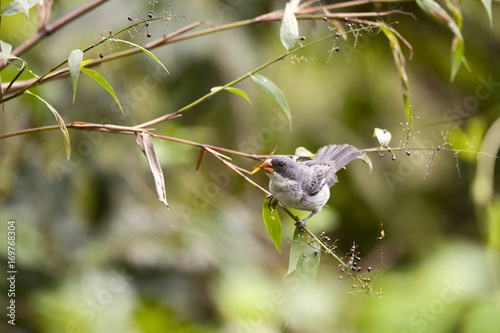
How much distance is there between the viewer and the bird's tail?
2.17 metres

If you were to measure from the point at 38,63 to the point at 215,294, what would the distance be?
1726mm

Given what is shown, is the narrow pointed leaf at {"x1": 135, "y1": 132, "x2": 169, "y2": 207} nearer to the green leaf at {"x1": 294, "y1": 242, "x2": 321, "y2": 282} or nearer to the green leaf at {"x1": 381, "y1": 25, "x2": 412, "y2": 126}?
the green leaf at {"x1": 294, "y1": 242, "x2": 321, "y2": 282}

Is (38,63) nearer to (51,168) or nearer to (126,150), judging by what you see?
(51,168)

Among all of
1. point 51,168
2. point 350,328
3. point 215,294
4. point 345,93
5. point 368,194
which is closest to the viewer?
point 51,168

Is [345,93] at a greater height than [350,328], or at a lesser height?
greater

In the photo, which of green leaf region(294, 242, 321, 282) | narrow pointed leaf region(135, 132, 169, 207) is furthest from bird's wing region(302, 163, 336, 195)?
narrow pointed leaf region(135, 132, 169, 207)

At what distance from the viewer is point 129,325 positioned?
Result: 10.0 ft

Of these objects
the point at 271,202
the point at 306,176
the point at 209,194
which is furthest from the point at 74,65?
the point at 209,194

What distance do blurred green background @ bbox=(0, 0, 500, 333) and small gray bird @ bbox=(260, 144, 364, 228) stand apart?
0.53 m

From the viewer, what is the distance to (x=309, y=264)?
1.64 metres

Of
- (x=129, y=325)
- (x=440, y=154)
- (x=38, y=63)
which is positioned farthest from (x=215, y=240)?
(x=440, y=154)

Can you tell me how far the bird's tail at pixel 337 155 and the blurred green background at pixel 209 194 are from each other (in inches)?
21.0

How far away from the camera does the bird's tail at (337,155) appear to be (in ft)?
7.13

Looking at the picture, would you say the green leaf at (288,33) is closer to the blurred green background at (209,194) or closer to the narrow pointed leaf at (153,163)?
the narrow pointed leaf at (153,163)
